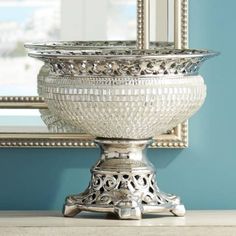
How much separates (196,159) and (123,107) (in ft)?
1.06

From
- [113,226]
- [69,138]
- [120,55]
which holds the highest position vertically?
[120,55]

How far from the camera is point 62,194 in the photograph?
1696 mm

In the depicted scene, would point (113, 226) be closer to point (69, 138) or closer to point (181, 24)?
point (69, 138)

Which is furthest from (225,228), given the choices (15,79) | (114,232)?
(15,79)

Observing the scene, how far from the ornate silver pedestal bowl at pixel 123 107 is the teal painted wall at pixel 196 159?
0.54 ft

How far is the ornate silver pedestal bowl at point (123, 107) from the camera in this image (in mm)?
1420

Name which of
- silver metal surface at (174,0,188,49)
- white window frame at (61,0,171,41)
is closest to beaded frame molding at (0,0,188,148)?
silver metal surface at (174,0,188,49)

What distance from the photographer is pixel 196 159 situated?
1.70 meters

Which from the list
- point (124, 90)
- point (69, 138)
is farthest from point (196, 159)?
point (124, 90)

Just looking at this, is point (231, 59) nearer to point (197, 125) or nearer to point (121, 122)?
point (197, 125)

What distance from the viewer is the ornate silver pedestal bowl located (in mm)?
1420

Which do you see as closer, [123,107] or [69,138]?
[123,107]

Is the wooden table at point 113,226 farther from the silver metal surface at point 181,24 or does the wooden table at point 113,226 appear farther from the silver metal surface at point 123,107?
the silver metal surface at point 181,24

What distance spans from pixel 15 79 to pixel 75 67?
9.3 inches
